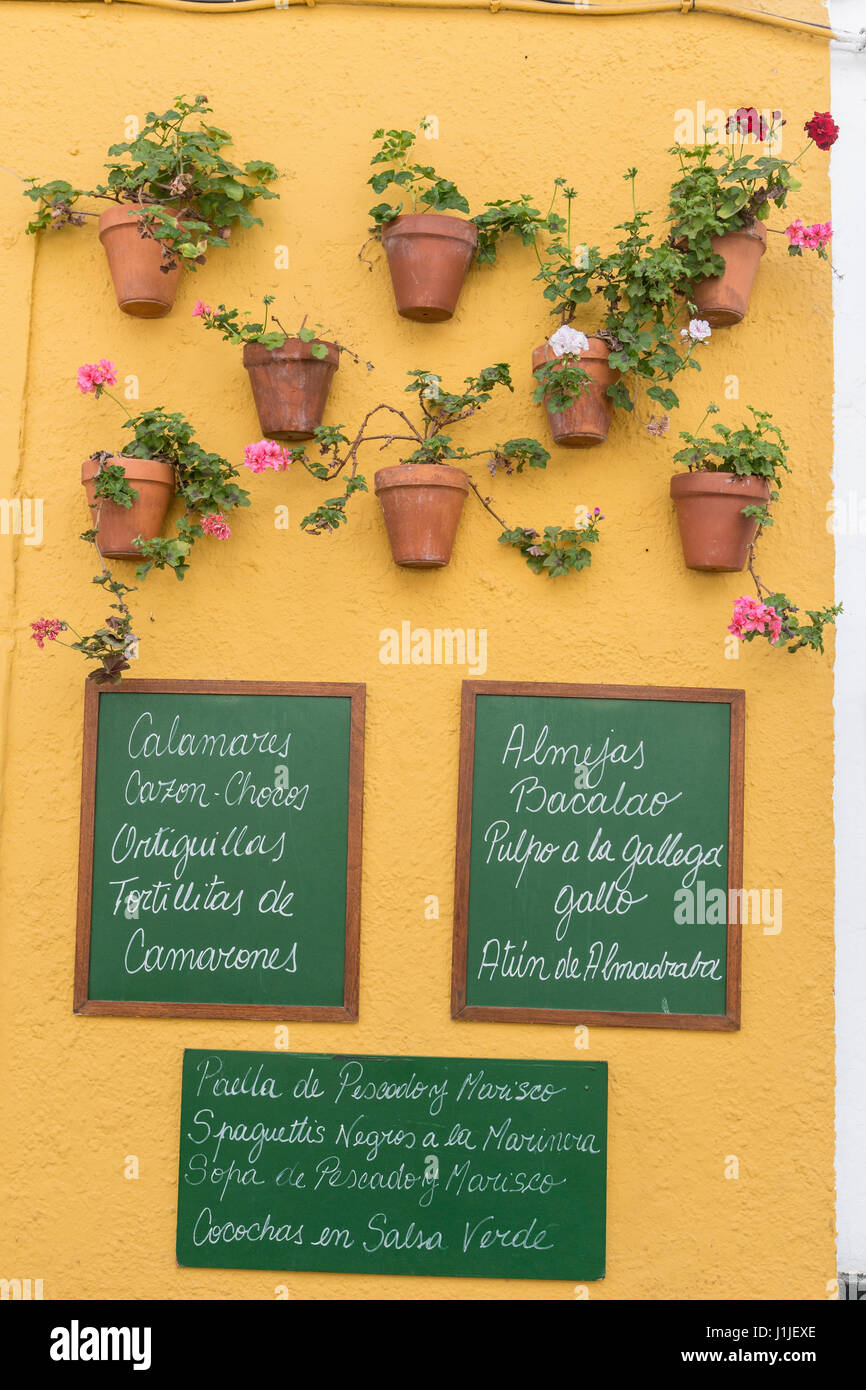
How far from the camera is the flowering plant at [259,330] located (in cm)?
300

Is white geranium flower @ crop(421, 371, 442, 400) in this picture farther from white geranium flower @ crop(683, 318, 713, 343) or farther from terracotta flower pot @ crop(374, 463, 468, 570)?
white geranium flower @ crop(683, 318, 713, 343)

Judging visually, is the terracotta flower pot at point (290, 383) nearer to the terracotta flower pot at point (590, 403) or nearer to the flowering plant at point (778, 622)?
the terracotta flower pot at point (590, 403)

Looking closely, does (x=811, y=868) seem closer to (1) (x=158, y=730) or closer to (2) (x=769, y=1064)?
(2) (x=769, y=1064)

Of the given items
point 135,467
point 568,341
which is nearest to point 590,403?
point 568,341

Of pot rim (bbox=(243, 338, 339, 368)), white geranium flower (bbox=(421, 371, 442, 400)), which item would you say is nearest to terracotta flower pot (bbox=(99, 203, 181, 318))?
pot rim (bbox=(243, 338, 339, 368))

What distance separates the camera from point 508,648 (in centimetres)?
312

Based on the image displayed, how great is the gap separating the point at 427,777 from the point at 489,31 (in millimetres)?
2135

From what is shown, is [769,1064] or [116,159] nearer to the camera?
[769,1064]

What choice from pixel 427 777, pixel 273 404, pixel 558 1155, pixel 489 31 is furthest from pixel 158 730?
pixel 489 31

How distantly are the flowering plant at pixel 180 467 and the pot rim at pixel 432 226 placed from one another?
777 mm

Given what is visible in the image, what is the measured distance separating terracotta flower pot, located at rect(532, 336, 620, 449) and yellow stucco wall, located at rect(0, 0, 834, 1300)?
0.13 m

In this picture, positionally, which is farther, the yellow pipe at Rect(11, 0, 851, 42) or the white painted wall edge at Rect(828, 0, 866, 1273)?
the yellow pipe at Rect(11, 0, 851, 42)

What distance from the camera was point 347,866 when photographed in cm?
307

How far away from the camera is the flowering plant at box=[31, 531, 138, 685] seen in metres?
3.00
